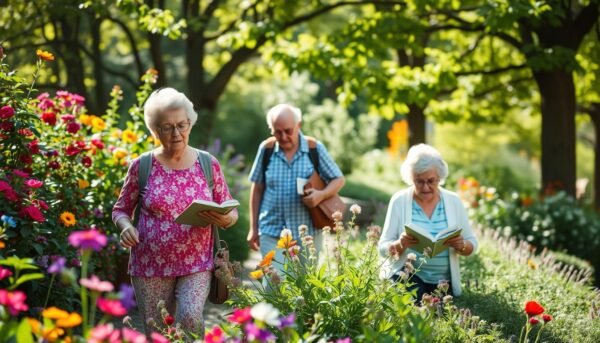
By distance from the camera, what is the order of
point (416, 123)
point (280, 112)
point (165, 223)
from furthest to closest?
1. point (416, 123)
2. point (280, 112)
3. point (165, 223)

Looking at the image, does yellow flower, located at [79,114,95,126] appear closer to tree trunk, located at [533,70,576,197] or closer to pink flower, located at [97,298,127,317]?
pink flower, located at [97,298,127,317]

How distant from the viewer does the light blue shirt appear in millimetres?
5148

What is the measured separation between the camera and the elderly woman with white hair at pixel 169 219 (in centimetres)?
405

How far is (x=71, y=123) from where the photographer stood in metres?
5.67

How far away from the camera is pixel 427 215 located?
204 inches

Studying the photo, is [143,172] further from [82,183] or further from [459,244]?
[459,244]

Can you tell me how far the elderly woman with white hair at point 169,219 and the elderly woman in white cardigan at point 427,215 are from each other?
1.35 meters

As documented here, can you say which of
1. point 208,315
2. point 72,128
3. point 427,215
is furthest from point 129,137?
point 427,215

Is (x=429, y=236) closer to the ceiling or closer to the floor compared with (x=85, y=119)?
closer to the floor

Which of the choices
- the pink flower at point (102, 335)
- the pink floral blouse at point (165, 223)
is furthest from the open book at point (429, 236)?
the pink flower at point (102, 335)

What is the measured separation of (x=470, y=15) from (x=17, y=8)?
8.10 m

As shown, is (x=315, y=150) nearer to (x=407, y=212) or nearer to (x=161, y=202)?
(x=407, y=212)

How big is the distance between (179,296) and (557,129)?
8.72 metres

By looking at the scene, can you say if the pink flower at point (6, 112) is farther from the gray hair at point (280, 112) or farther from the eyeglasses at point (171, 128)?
the gray hair at point (280, 112)
